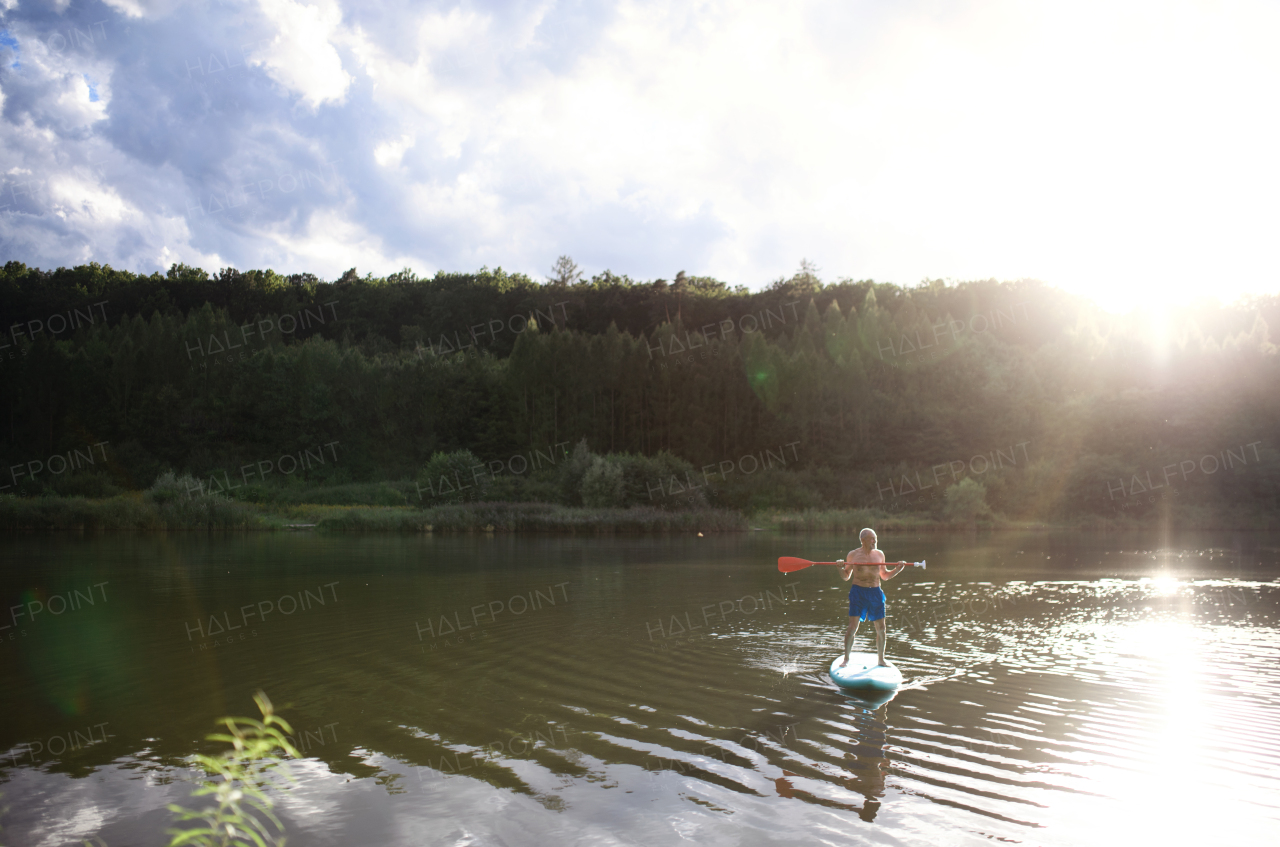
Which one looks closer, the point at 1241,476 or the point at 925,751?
the point at 925,751

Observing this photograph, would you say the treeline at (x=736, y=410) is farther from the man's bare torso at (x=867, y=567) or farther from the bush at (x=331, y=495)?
the man's bare torso at (x=867, y=567)

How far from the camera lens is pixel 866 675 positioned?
7738 mm

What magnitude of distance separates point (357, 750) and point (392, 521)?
26987 mm

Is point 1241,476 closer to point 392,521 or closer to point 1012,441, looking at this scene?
Result: point 1012,441

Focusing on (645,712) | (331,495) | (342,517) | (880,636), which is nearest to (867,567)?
(880,636)

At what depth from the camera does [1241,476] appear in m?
41.7

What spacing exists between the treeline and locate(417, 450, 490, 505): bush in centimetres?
410

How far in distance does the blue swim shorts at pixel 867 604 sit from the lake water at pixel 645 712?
2.11 feet

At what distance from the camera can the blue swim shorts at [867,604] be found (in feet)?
28.6

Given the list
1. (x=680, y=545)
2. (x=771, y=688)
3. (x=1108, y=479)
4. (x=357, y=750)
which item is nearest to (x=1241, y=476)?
(x=1108, y=479)

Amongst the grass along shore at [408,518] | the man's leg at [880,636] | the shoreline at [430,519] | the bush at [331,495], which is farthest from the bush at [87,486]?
the man's leg at [880,636]

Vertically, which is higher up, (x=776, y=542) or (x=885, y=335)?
(x=885, y=335)

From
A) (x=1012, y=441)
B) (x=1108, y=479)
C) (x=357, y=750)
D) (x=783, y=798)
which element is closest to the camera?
(x=783, y=798)

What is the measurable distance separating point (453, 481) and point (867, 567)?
29.7m
